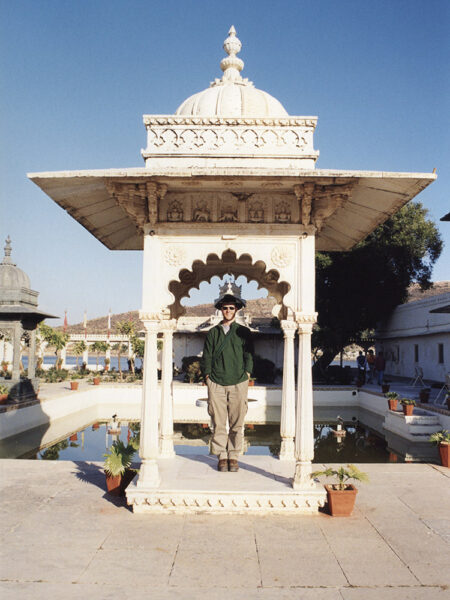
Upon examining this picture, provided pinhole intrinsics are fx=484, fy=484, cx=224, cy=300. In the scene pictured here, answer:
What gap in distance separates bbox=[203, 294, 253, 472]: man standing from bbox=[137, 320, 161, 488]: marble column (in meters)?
0.72

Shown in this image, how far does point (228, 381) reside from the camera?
6062 millimetres

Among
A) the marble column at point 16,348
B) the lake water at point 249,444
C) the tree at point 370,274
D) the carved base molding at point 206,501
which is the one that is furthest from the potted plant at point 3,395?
the tree at point 370,274

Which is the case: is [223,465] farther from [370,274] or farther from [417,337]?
[417,337]

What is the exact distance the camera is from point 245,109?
6.63 meters

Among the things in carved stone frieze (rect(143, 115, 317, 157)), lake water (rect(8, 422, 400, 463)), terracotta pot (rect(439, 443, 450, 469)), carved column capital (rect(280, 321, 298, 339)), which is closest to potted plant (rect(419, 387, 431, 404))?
lake water (rect(8, 422, 400, 463))

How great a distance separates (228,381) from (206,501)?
56.9 inches

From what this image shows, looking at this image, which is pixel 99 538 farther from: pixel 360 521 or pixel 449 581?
pixel 449 581

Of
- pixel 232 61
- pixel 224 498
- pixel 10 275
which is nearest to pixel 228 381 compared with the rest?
pixel 224 498

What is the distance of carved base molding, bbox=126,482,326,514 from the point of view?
5230mm

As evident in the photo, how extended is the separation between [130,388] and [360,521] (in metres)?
16.4

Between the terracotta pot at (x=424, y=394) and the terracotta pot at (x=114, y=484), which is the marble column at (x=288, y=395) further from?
the terracotta pot at (x=424, y=394)

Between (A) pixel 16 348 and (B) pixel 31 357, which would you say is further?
(B) pixel 31 357

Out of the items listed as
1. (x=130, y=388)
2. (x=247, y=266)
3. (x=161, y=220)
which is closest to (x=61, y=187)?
(x=161, y=220)

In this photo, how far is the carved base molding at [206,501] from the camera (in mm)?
5230
